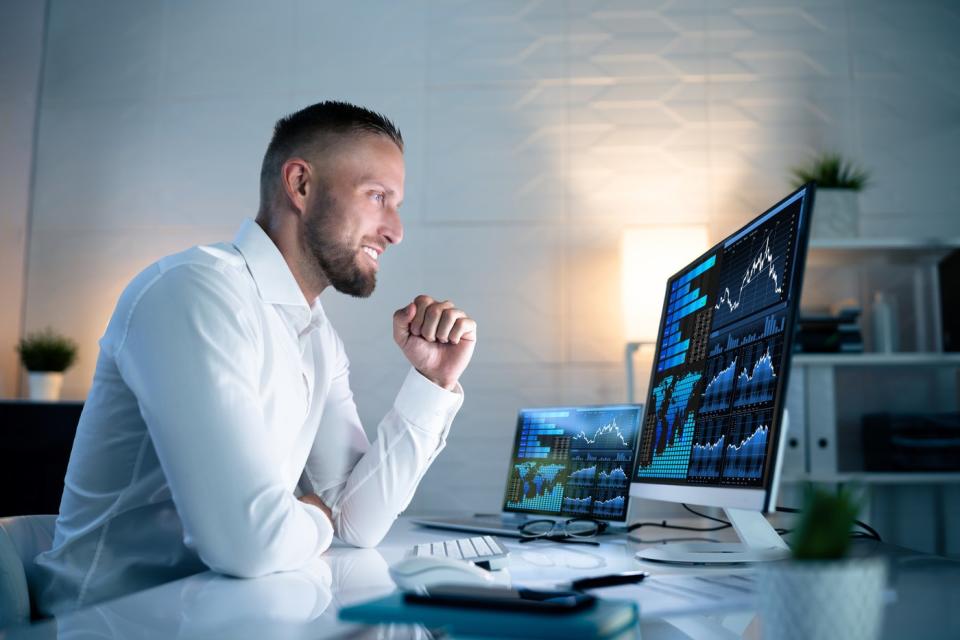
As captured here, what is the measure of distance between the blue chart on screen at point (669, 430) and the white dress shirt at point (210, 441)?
396 millimetres

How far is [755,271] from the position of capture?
1.06m

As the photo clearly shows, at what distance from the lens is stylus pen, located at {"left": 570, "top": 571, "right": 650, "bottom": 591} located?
893 millimetres

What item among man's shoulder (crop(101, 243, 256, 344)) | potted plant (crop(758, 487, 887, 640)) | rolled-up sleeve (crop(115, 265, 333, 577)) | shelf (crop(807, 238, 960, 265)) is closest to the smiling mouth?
man's shoulder (crop(101, 243, 256, 344))

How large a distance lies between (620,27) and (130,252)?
2441 mm

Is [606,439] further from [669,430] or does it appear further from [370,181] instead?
[370,181]

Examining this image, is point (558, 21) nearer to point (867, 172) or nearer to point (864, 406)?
point (867, 172)

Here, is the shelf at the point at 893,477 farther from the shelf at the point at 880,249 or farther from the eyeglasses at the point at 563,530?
the eyeglasses at the point at 563,530

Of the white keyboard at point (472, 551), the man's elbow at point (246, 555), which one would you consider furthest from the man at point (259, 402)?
the white keyboard at point (472, 551)

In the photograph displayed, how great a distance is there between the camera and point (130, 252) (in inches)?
138

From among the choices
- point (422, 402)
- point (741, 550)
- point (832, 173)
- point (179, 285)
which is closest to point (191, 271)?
point (179, 285)

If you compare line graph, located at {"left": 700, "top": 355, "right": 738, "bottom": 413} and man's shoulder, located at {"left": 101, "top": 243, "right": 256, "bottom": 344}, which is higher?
man's shoulder, located at {"left": 101, "top": 243, "right": 256, "bottom": 344}

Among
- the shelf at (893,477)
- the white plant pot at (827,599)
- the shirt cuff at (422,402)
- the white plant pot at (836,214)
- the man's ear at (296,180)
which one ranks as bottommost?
the shelf at (893,477)

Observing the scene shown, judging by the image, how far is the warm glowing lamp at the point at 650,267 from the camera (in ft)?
9.76

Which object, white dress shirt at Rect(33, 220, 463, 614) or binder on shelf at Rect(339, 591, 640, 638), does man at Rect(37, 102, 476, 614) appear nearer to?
white dress shirt at Rect(33, 220, 463, 614)
